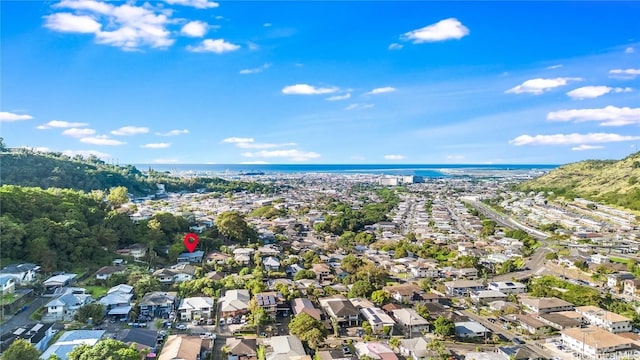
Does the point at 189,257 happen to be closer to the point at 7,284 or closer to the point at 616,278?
the point at 7,284

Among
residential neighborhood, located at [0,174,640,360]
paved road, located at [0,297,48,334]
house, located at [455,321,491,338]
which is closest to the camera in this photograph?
residential neighborhood, located at [0,174,640,360]

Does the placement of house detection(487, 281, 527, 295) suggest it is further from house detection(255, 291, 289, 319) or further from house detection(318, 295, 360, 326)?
house detection(255, 291, 289, 319)

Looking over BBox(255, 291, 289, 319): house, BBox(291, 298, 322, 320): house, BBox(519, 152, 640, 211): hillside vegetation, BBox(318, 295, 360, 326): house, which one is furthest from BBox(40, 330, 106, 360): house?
BBox(519, 152, 640, 211): hillside vegetation

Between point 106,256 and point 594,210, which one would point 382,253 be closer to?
point 106,256

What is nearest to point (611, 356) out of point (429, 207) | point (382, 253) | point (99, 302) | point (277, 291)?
point (277, 291)

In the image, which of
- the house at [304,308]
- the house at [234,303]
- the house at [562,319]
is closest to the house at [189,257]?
the house at [234,303]

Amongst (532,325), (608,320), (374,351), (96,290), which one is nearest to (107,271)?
(96,290)
